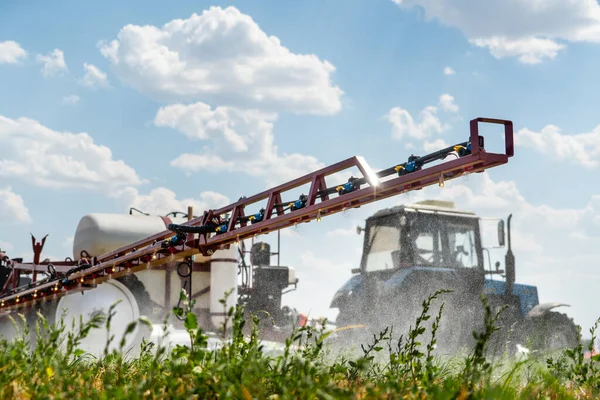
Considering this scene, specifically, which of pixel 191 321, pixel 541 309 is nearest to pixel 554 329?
pixel 541 309

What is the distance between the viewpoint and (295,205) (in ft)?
20.2

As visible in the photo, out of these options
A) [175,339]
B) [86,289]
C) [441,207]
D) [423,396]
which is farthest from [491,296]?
[423,396]

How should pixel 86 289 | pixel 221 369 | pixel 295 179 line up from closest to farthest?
pixel 221 369 < pixel 295 179 < pixel 86 289

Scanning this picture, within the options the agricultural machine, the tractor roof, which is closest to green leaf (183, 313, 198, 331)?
the agricultural machine

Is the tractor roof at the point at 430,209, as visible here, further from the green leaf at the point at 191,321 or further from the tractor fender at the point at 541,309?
the green leaf at the point at 191,321

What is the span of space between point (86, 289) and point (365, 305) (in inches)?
193

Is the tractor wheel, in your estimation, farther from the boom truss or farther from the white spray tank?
the boom truss

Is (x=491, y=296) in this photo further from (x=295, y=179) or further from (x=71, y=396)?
(x=71, y=396)

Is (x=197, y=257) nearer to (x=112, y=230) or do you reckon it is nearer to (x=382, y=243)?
(x=112, y=230)

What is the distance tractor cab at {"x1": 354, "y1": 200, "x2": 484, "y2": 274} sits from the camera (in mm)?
11695

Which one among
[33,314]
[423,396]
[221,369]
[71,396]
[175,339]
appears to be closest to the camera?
[71,396]

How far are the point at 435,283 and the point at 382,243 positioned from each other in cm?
130

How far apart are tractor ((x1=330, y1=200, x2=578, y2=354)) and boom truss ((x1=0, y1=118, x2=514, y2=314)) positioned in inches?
170

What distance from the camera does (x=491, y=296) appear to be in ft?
41.7
